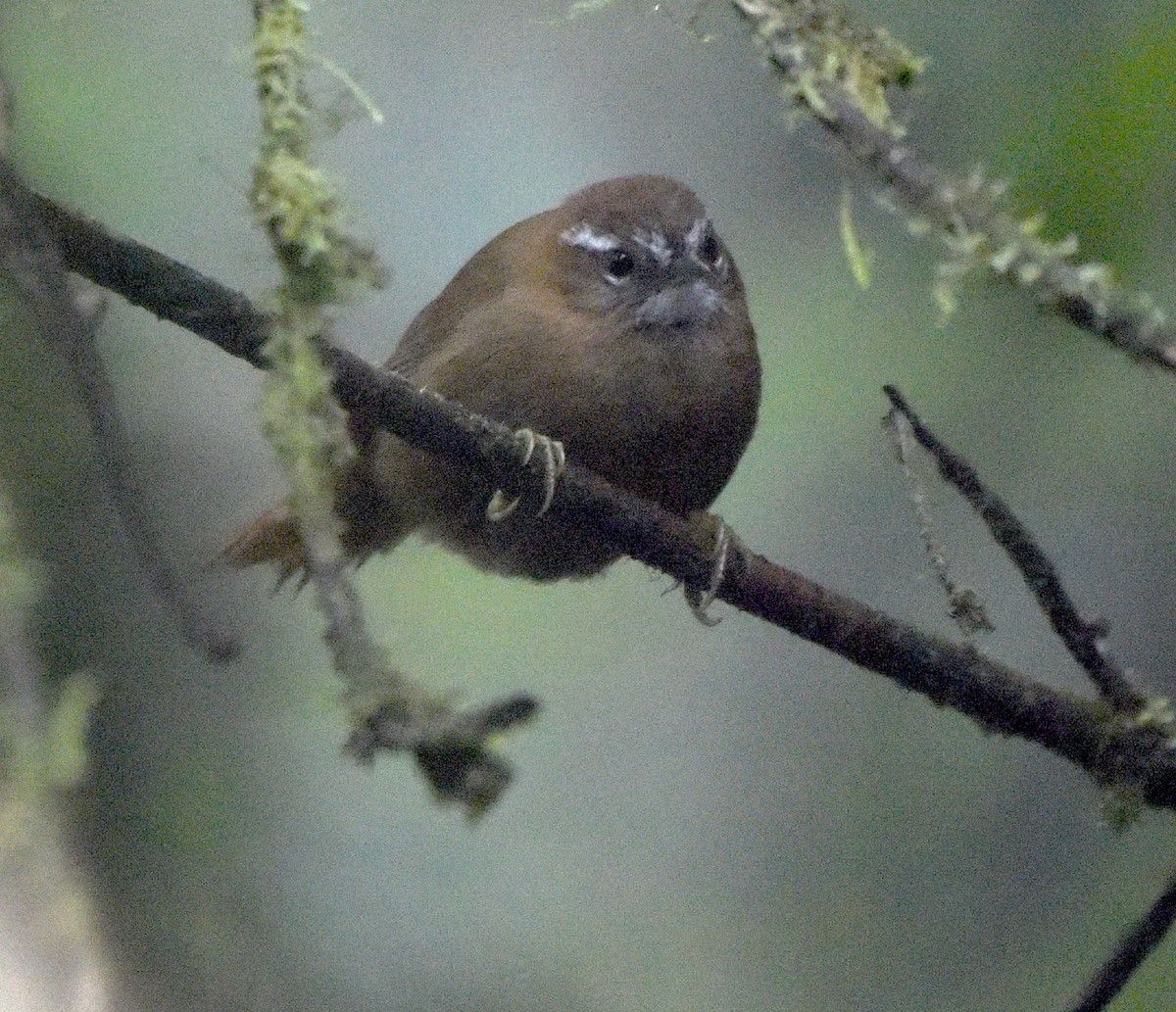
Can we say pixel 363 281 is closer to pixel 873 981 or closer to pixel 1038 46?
pixel 1038 46

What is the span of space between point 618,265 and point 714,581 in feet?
2.27

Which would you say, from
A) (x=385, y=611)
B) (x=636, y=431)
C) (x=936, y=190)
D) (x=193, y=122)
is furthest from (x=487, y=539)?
(x=193, y=122)

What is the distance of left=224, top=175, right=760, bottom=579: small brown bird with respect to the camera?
211 centimetres

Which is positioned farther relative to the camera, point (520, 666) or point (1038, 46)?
point (520, 666)

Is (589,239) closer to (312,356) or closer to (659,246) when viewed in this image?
(659,246)

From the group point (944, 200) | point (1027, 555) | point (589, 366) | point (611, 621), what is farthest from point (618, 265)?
point (611, 621)

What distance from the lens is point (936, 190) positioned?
1.61 m

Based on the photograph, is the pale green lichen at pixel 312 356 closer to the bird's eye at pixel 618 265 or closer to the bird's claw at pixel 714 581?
the bird's claw at pixel 714 581

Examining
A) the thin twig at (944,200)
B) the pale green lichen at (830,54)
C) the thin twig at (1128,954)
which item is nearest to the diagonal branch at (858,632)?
the thin twig at (1128,954)

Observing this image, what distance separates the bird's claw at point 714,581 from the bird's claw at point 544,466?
235 mm

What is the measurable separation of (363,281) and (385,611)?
5.91 ft

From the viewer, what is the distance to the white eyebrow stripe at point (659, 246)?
227cm

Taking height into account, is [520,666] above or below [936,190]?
below

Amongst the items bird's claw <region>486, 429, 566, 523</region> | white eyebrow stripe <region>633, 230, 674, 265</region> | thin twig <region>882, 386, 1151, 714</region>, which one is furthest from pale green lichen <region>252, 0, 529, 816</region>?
white eyebrow stripe <region>633, 230, 674, 265</region>
